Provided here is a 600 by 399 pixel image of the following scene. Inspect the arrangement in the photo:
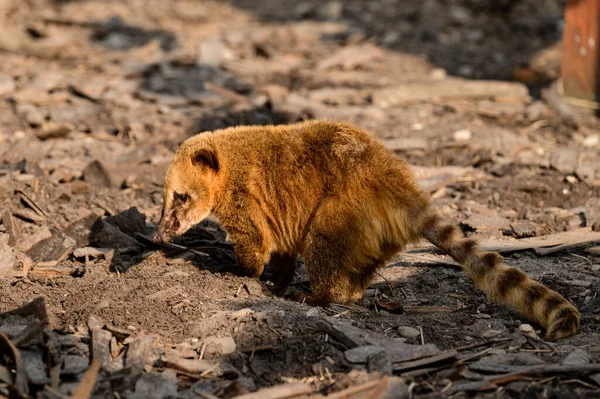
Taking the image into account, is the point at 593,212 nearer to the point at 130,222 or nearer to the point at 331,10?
the point at 130,222

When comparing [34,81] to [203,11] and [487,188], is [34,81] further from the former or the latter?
[487,188]

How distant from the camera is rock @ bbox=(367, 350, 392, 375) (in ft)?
16.4

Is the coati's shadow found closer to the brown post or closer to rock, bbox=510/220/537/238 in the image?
the brown post

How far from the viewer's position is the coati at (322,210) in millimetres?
5723

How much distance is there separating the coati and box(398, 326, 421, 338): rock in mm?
610

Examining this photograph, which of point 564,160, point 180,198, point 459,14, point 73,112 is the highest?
point 459,14

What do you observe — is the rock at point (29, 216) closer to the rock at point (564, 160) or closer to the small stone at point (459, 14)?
the rock at point (564, 160)

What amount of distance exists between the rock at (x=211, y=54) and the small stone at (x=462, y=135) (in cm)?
484

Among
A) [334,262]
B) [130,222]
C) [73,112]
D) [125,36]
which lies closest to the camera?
[334,262]

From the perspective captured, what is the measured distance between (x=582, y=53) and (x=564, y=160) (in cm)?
289

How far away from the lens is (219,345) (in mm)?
5391

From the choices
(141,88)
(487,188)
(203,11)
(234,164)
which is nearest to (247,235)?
(234,164)

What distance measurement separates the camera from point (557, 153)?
32.9 ft

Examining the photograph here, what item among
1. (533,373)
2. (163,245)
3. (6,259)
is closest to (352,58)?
(163,245)
